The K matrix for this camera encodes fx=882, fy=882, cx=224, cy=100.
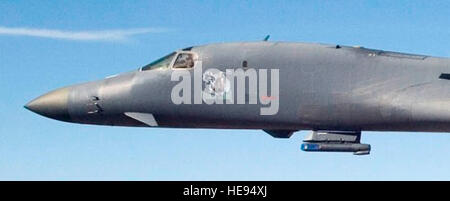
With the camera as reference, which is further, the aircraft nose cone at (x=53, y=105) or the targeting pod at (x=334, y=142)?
the aircraft nose cone at (x=53, y=105)

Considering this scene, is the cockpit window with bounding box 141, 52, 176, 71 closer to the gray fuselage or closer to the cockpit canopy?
the cockpit canopy

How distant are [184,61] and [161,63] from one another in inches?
34.4

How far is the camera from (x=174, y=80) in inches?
1126

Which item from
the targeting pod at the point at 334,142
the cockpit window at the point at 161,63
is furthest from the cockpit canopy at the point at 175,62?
the targeting pod at the point at 334,142

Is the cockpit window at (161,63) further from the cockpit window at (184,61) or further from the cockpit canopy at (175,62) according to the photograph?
the cockpit window at (184,61)

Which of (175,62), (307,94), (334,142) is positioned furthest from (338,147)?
(175,62)

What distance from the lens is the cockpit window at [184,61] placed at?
28.6 metres

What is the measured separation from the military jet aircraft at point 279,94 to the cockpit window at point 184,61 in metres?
0.05

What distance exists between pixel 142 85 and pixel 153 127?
57.0 inches

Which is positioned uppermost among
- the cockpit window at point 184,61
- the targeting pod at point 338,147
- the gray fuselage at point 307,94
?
the cockpit window at point 184,61

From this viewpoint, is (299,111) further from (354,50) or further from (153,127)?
(153,127)

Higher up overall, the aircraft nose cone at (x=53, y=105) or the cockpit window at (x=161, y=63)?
the cockpit window at (x=161, y=63)

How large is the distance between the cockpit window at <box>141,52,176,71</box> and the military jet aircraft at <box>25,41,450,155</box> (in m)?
0.04

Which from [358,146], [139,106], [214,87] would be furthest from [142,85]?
[358,146]
